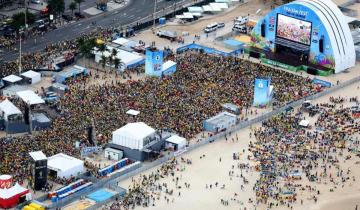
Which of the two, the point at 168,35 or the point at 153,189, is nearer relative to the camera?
the point at 153,189

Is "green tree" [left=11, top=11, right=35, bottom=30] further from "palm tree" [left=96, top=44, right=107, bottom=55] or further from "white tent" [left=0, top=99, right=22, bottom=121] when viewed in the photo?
"white tent" [left=0, top=99, right=22, bottom=121]

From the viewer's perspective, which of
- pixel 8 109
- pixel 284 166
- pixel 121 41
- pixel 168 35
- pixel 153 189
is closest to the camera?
pixel 153 189

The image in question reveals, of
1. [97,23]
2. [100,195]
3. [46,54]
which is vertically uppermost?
[100,195]

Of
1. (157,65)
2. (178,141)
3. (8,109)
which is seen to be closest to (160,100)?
(157,65)

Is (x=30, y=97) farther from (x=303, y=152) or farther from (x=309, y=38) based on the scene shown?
(x=309, y=38)

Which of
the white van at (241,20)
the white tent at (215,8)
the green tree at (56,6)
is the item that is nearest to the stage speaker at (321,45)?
the white van at (241,20)

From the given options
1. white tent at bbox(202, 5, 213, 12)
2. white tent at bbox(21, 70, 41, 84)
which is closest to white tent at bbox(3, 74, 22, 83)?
white tent at bbox(21, 70, 41, 84)

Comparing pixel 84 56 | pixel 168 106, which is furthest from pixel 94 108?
pixel 84 56
